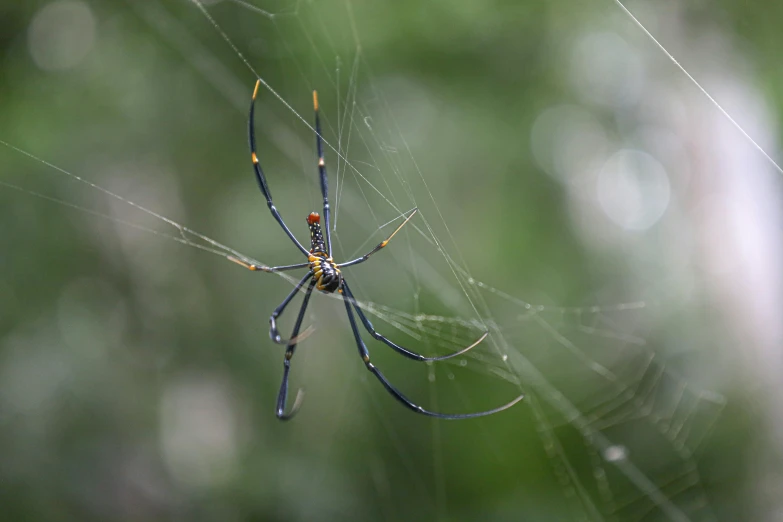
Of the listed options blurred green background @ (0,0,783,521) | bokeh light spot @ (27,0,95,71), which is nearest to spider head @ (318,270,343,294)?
blurred green background @ (0,0,783,521)

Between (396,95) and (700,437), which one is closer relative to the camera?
(700,437)

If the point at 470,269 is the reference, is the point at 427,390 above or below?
below

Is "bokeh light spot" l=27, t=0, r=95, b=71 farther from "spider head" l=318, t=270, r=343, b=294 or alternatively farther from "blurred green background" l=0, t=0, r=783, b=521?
"spider head" l=318, t=270, r=343, b=294

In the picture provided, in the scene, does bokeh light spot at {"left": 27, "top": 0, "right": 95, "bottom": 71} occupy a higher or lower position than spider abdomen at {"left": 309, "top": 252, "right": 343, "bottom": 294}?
higher

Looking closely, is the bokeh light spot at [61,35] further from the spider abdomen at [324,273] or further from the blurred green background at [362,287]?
the spider abdomen at [324,273]

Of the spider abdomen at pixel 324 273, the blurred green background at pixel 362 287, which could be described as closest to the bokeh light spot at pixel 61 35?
the blurred green background at pixel 362 287

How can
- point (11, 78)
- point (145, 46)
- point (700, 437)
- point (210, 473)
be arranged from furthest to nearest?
point (210, 473) → point (700, 437) → point (145, 46) → point (11, 78)

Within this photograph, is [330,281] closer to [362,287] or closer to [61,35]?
[362,287]

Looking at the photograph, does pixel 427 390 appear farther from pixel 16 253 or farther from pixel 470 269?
pixel 16 253

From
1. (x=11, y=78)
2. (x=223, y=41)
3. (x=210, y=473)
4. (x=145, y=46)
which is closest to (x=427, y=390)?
(x=210, y=473)
